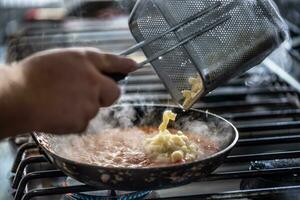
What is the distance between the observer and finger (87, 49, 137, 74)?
85 cm

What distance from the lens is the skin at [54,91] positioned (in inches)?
30.2

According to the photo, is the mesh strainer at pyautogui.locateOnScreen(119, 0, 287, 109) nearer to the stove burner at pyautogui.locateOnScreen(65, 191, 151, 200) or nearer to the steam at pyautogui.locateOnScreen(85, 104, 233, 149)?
the steam at pyautogui.locateOnScreen(85, 104, 233, 149)

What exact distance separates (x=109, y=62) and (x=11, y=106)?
19 cm

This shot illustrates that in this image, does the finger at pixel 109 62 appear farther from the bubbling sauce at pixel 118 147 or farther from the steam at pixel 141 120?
the steam at pixel 141 120

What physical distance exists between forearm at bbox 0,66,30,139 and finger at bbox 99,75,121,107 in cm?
14

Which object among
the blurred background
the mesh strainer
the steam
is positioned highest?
the mesh strainer

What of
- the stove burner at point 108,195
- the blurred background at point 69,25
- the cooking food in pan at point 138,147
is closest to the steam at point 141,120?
the cooking food in pan at point 138,147

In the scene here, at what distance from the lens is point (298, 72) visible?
192 cm

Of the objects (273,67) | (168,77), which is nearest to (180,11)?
(168,77)

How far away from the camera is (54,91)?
2.60 feet

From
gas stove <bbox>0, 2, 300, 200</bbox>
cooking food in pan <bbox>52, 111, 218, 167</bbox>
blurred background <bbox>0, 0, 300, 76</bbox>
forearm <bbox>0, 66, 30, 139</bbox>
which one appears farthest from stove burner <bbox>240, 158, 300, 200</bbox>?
blurred background <bbox>0, 0, 300, 76</bbox>

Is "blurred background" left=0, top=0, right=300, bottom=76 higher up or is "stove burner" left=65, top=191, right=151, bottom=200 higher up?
"stove burner" left=65, top=191, right=151, bottom=200

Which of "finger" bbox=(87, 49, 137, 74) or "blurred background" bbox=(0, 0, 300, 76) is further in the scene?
"blurred background" bbox=(0, 0, 300, 76)

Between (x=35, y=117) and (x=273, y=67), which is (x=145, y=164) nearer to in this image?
(x=35, y=117)
